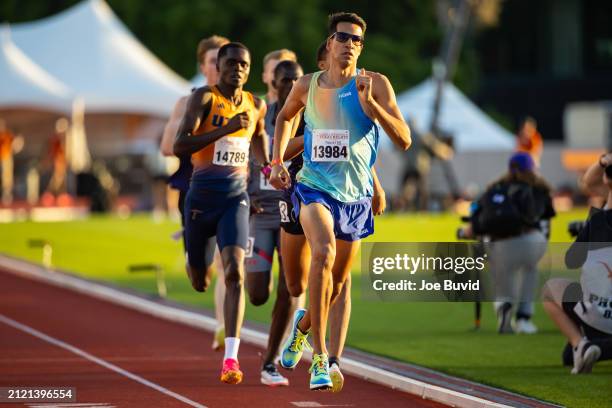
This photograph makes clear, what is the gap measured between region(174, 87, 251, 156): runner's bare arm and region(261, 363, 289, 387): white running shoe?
1588mm

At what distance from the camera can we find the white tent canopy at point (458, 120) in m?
46.9

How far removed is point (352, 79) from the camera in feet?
32.9

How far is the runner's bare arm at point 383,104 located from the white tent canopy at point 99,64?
31.4 metres

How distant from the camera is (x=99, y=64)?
42.1 m

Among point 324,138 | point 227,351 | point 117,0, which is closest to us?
point 324,138

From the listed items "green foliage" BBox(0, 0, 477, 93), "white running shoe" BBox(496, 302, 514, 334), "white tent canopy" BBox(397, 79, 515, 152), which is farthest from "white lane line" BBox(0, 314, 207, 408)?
"green foliage" BBox(0, 0, 477, 93)

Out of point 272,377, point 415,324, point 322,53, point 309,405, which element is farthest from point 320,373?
point 415,324

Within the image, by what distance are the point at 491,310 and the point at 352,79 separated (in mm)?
8044

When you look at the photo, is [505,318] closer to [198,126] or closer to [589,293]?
[589,293]

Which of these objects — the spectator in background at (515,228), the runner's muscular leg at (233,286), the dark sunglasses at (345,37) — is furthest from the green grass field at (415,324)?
Result: the dark sunglasses at (345,37)

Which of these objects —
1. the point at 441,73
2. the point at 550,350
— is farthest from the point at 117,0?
the point at 550,350

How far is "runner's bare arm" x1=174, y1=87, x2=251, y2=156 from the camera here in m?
11.1

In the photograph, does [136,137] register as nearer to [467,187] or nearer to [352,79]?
[467,187]

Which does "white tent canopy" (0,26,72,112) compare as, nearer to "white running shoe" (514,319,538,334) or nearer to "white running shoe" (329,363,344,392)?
"white running shoe" (514,319,538,334)
